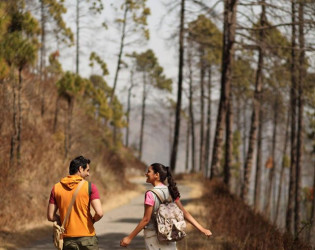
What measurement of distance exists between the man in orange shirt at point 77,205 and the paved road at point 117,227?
5076 mm

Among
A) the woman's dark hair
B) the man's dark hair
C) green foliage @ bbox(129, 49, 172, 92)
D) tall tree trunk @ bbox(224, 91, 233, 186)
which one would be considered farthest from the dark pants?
green foliage @ bbox(129, 49, 172, 92)

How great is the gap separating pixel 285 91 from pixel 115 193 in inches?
427

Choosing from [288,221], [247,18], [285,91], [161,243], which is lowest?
[288,221]

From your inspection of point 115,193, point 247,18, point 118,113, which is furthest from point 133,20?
point 247,18

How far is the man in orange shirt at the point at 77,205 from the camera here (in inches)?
212

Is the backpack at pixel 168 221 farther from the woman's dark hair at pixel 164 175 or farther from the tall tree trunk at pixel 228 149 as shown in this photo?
the tall tree trunk at pixel 228 149

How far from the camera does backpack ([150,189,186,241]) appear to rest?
17.1 feet

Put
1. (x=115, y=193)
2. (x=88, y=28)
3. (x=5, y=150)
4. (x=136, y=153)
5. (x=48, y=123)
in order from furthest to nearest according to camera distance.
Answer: (x=136, y=153) → (x=88, y=28) → (x=48, y=123) → (x=115, y=193) → (x=5, y=150)

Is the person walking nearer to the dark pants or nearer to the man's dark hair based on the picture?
the dark pants

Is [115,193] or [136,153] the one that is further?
[136,153]

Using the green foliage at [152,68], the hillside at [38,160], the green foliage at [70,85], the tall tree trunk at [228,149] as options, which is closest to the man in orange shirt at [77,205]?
the hillside at [38,160]

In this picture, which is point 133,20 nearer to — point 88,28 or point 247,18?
point 88,28

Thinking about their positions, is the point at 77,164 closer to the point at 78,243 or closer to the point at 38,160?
the point at 78,243

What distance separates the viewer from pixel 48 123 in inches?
879
